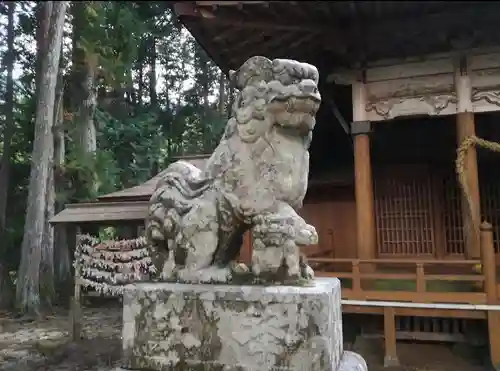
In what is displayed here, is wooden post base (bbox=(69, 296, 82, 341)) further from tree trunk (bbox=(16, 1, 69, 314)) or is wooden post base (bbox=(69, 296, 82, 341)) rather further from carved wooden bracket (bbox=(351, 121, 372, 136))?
carved wooden bracket (bbox=(351, 121, 372, 136))

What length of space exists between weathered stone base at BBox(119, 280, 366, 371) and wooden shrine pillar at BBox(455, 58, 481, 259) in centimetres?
472

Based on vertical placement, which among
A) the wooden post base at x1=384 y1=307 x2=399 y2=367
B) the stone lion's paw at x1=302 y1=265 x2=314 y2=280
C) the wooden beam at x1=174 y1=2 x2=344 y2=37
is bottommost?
the wooden post base at x1=384 y1=307 x2=399 y2=367

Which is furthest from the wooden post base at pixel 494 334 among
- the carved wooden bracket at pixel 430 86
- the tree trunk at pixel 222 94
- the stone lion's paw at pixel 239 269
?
the tree trunk at pixel 222 94

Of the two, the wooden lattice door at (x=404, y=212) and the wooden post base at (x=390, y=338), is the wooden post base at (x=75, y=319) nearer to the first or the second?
the wooden post base at (x=390, y=338)

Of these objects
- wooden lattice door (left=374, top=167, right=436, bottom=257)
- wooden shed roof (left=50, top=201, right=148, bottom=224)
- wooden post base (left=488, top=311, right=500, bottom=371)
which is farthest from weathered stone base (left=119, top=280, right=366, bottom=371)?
wooden lattice door (left=374, top=167, right=436, bottom=257)

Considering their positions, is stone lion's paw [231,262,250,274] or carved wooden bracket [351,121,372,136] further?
carved wooden bracket [351,121,372,136]

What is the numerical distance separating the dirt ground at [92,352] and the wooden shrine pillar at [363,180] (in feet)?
4.59

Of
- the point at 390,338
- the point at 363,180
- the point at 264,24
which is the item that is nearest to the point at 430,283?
the point at 390,338

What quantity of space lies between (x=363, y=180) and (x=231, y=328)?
4.99 meters

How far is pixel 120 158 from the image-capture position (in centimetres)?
1614

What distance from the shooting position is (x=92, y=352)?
22.6ft

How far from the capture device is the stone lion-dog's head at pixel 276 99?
7.26 feet

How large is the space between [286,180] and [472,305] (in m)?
4.21

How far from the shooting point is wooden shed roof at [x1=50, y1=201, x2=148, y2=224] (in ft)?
25.1
